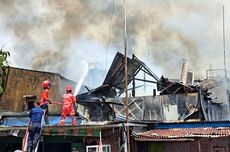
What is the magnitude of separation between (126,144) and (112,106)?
4.60 meters

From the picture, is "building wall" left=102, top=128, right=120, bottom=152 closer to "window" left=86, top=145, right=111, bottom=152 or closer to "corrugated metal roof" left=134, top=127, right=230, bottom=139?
"window" left=86, top=145, right=111, bottom=152

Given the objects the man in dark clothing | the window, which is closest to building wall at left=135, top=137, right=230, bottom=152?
the window

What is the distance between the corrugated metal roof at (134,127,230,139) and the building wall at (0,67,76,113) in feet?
39.8

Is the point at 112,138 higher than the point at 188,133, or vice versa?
the point at 188,133

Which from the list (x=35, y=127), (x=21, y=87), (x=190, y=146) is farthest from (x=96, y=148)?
(x=21, y=87)

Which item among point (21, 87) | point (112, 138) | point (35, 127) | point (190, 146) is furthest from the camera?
point (21, 87)

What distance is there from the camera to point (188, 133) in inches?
463

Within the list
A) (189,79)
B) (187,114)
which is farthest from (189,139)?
(189,79)

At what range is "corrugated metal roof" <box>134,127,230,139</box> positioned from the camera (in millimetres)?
11195

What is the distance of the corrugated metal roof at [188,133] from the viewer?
1120 centimetres

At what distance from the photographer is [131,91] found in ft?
63.6

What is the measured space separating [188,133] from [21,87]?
14491 mm

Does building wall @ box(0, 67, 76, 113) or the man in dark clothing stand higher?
building wall @ box(0, 67, 76, 113)

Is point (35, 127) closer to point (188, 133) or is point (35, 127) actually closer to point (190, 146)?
point (188, 133)
